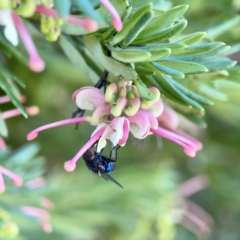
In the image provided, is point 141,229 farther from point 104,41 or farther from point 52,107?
point 104,41

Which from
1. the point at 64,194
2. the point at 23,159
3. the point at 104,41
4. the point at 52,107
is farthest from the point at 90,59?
the point at 52,107

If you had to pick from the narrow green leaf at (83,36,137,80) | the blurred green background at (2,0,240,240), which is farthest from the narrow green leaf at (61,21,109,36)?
the blurred green background at (2,0,240,240)

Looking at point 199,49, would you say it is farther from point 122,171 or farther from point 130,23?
point 122,171

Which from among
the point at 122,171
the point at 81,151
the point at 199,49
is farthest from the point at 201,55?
the point at 122,171

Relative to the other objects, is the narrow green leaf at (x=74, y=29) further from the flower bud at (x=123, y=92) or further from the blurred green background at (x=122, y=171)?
the blurred green background at (x=122, y=171)

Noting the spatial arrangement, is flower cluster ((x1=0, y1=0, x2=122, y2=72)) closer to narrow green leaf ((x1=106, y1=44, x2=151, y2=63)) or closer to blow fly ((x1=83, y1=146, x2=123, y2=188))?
narrow green leaf ((x1=106, y1=44, x2=151, y2=63))

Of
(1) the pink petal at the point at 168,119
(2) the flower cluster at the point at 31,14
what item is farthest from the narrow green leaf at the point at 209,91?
(2) the flower cluster at the point at 31,14
